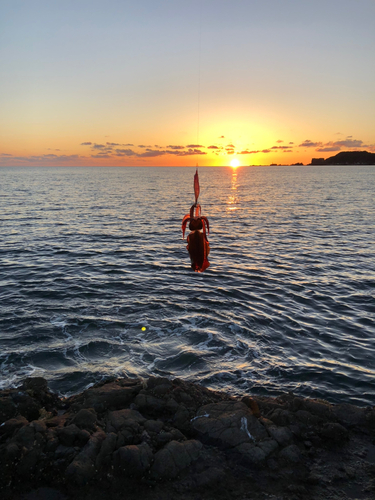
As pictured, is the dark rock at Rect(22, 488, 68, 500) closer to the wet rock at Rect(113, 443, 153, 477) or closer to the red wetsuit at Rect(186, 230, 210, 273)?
the wet rock at Rect(113, 443, 153, 477)

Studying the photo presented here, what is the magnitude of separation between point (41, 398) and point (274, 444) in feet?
22.0

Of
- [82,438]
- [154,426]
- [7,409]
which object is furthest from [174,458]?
[7,409]

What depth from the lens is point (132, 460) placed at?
7.73 m

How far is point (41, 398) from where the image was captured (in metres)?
10.2

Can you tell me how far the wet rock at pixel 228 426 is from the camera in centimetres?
857

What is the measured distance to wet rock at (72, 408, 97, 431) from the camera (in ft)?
28.7

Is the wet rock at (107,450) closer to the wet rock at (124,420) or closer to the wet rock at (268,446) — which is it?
the wet rock at (124,420)

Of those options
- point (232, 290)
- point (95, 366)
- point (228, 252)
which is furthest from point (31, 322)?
point (228, 252)

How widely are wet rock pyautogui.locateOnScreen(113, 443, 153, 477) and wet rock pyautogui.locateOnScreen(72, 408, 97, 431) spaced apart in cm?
124

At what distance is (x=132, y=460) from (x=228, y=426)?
8.41 feet

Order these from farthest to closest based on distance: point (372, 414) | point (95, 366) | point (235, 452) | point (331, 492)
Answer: point (95, 366)
point (372, 414)
point (235, 452)
point (331, 492)

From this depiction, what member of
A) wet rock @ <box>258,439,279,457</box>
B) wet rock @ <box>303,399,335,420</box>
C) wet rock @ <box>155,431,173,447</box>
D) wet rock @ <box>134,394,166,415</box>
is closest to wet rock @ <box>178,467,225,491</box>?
wet rock @ <box>155,431,173,447</box>

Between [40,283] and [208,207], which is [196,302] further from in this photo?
[208,207]

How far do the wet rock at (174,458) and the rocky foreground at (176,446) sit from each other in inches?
0.9
